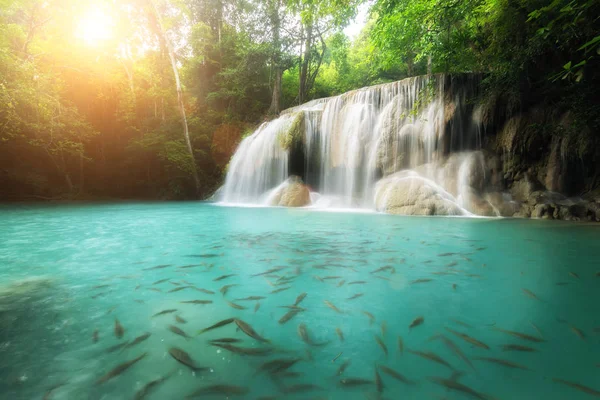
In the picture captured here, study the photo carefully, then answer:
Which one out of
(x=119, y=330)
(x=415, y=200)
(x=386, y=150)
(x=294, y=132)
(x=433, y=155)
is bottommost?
(x=119, y=330)

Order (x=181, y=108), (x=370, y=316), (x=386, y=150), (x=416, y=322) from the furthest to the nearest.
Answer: (x=181, y=108) → (x=386, y=150) → (x=370, y=316) → (x=416, y=322)

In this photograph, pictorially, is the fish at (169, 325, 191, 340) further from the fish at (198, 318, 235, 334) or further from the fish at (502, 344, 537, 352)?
the fish at (502, 344, 537, 352)

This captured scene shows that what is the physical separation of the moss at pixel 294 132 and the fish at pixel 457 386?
13515mm

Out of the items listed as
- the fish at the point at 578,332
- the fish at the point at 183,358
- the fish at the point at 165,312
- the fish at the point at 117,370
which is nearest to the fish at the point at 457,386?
the fish at the point at 578,332

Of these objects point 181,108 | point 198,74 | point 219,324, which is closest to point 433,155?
point 219,324

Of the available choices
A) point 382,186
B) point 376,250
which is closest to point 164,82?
point 382,186

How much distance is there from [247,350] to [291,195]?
39.4 ft

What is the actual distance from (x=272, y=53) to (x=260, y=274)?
857 inches

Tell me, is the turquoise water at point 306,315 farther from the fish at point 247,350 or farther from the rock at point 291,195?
A: the rock at point 291,195

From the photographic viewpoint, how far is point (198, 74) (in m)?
24.0

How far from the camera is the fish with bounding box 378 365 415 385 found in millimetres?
1418

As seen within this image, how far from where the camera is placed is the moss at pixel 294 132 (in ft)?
47.0

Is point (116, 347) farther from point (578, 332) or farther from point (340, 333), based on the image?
point (578, 332)

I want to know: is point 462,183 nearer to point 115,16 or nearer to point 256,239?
point 256,239
